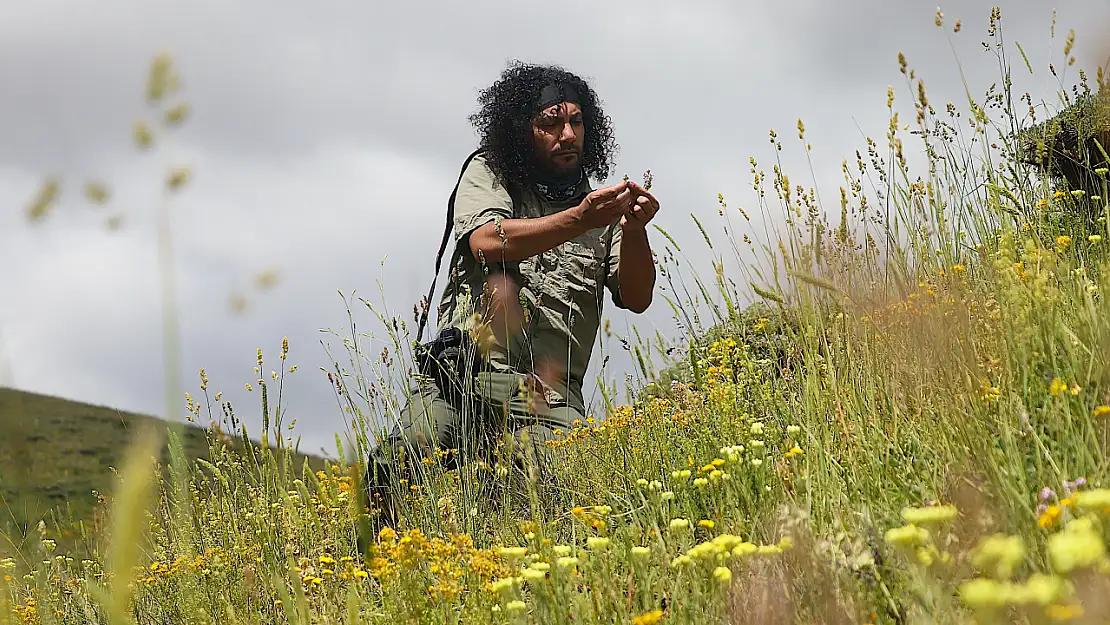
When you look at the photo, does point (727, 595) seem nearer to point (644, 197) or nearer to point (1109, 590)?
point (1109, 590)

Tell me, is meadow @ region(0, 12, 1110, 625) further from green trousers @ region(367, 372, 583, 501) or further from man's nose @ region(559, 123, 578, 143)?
man's nose @ region(559, 123, 578, 143)

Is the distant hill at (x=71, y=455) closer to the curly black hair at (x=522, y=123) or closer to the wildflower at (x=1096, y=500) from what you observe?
the curly black hair at (x=522, y=123)

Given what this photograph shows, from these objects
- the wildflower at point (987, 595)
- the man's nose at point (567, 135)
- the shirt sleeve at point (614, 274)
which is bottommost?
the wildflower at point (987, 595)

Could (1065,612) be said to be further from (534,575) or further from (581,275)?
(581,275)

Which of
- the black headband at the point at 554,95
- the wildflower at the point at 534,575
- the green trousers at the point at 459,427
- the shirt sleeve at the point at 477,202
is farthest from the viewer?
the black headband at the point at 554,95

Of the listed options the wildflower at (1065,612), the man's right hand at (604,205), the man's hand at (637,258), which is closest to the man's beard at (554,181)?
the man's hand at (637,258)

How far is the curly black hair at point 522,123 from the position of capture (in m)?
3.95

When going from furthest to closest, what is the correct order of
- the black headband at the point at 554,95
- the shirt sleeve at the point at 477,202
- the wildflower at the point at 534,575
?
the black headband at the point at 554,95 < the shirt sleeve at the point at 477,202 < the wildflower at the point at 534,575

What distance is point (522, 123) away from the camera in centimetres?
403

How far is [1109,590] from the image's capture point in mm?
944

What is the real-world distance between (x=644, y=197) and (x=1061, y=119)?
2915 mm

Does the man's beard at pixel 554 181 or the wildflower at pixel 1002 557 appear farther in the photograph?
the man's beard at pixel 554 181

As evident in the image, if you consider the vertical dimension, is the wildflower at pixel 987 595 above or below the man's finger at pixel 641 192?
below

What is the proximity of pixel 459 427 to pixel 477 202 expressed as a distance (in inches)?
36.5
